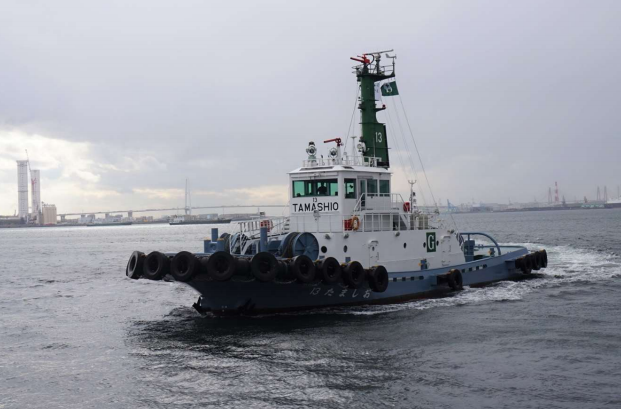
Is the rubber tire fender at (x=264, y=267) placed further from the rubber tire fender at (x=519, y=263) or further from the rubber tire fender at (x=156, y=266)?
the rubber tire fender at (x=519, y=263)

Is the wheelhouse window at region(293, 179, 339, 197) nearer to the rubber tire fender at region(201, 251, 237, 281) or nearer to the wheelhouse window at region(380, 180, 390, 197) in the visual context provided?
the wheelhouse window at region(380, 180, 390, 197)

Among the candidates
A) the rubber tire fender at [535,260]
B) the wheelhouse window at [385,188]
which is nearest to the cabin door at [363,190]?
the wheelhouse window at [385,188]

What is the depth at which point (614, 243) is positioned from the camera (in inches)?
1811

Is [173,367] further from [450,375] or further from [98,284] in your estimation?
[98,284]

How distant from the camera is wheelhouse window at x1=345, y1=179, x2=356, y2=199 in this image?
2019 centimetres

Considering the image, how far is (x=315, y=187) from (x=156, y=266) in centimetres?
635

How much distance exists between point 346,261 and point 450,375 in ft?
23.0

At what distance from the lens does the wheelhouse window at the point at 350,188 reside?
2019cm

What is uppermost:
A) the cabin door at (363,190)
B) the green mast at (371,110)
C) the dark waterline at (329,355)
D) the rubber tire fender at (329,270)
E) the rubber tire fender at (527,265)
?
the green mast at (371,110)

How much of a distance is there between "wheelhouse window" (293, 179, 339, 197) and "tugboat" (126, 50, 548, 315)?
0.11ft

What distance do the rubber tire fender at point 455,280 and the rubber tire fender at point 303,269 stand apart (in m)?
6.55

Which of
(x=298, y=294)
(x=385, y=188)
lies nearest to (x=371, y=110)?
(x=385, y=188)

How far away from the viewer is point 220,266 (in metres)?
16.1

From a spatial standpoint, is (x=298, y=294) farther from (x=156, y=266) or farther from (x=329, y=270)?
(x=156, y=266)
